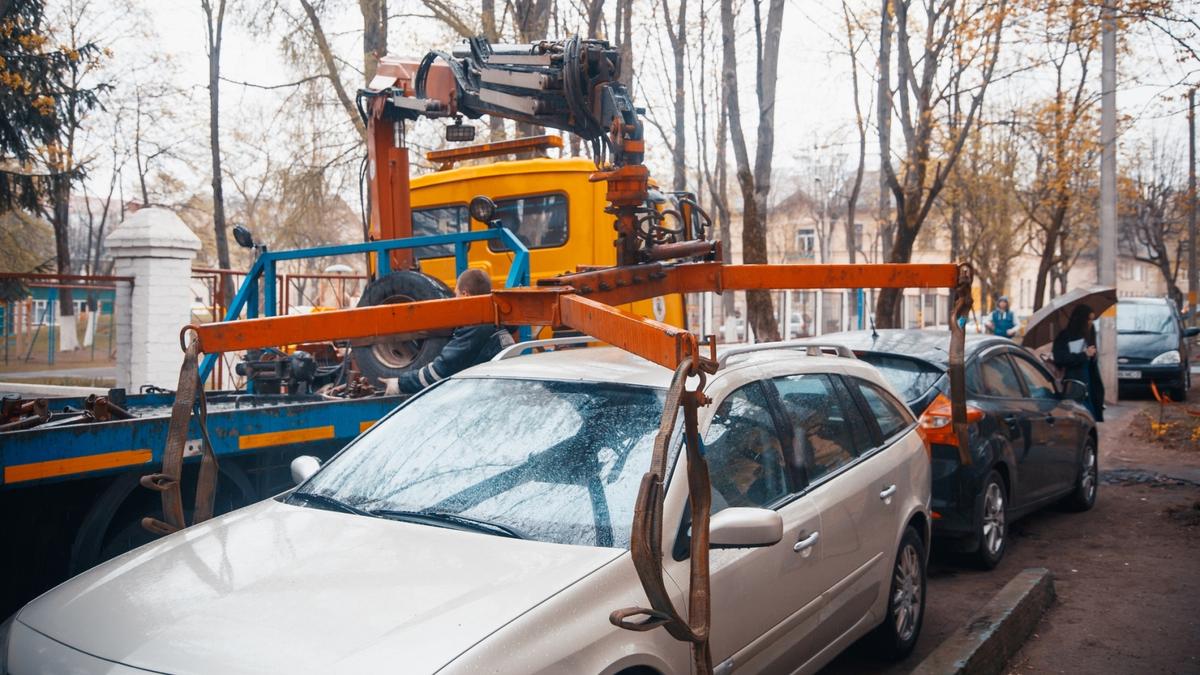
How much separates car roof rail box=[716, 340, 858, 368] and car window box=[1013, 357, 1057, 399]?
3129 mm

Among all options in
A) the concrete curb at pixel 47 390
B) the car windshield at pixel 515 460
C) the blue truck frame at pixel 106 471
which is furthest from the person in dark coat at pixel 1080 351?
the concrete curb at pixel 47 390

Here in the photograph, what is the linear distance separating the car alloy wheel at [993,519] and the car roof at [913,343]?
3.06ft

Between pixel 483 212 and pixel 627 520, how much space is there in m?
5.03

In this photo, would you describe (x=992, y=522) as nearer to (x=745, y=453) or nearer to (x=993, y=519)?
(x=993, y=519)

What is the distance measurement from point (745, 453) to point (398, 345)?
4.34 m

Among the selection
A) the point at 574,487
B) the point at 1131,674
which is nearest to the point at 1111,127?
the point at 1131,674

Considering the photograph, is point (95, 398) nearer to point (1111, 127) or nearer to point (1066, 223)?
point (1111, 127)

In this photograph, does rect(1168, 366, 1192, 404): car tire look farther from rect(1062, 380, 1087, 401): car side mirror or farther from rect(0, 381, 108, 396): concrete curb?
rect(0, 381, 108, 396): concrete curb

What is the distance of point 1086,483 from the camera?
8383mm

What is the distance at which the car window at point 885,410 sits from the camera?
497cm

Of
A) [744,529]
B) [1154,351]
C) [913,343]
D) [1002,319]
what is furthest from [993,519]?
[1002,319]

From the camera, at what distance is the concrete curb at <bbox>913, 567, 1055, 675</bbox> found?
4262 mm

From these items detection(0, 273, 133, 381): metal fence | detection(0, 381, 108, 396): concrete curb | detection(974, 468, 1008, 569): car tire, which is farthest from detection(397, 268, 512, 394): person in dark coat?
detection(0, 273, 133, 381): metal fence

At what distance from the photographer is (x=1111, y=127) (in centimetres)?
1505
